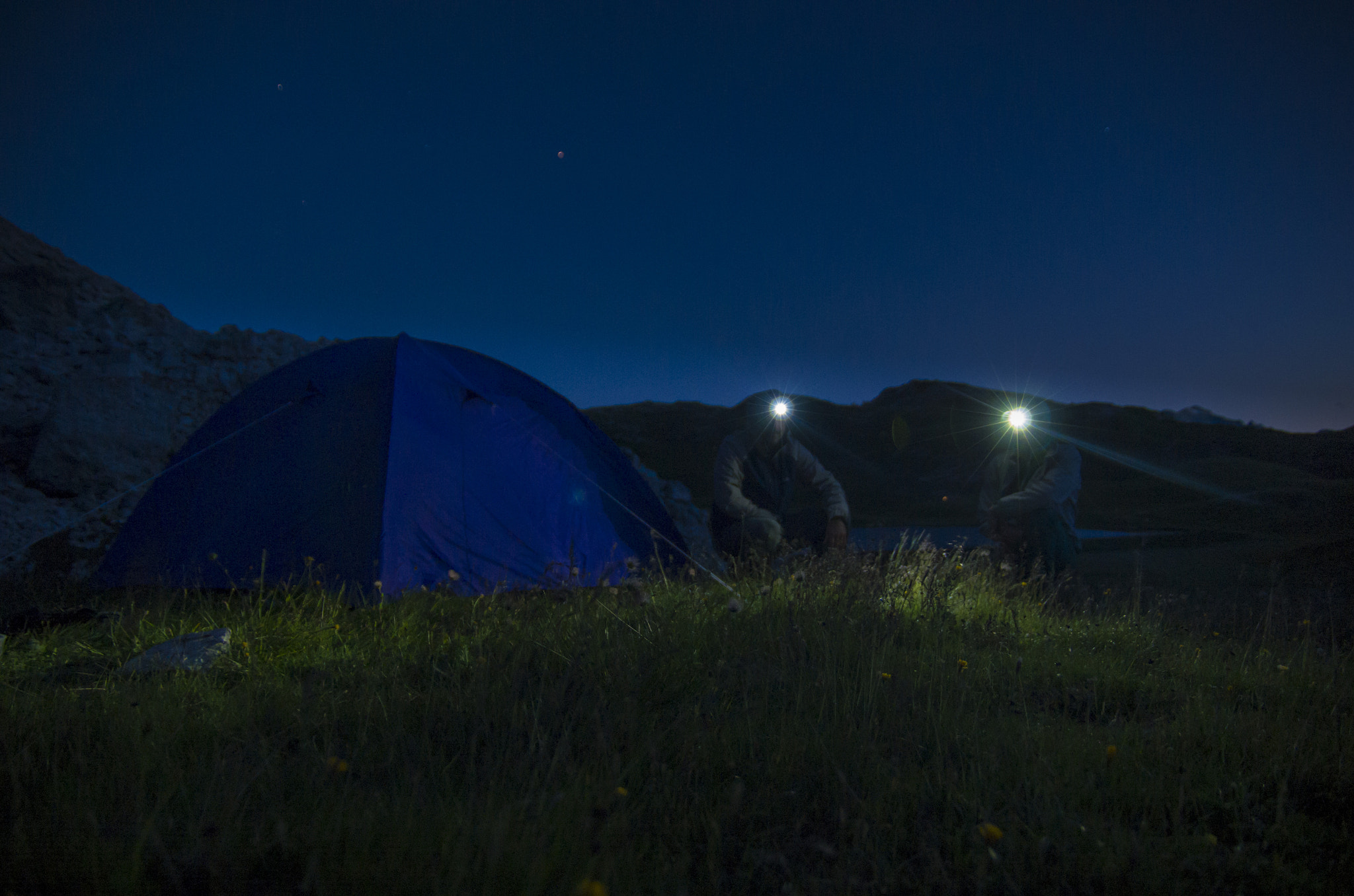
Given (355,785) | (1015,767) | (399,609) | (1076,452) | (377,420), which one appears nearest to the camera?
(355,785)

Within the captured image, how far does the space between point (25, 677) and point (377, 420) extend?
240 cm

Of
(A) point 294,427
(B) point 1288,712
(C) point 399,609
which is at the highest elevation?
(A) point 294,427

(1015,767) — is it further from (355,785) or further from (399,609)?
(399,609)

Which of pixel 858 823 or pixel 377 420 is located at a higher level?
pixel 377 420

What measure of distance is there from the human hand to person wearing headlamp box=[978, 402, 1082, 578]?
136 cm

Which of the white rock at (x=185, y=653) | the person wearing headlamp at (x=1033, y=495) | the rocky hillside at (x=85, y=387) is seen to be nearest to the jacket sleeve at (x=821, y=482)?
the person wearing headlamp at (x=1033, y=495)

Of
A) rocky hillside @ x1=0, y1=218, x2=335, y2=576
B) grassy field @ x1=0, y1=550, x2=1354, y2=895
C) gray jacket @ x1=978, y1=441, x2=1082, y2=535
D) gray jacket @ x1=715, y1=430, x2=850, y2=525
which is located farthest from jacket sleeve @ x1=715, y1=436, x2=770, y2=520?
rocky hillside @ x1=0, y1=218, x2=335, y2=576

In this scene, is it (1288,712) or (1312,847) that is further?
(1288,712)

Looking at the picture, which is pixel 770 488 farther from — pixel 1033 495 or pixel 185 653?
pixel 185 653

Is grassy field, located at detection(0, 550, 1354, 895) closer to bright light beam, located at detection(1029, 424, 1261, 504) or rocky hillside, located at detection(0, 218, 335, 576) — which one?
bright light beam, located at detection(1029, 424, 1261, 504)

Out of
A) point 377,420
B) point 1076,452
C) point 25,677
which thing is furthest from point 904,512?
point 25,677

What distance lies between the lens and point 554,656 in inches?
114

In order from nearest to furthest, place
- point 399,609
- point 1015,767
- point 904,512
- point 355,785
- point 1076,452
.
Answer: point 355,785
point 1015,767
point 399,609
point 1076,452
point 904,512

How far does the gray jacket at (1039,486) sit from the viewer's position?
6.03 meters
